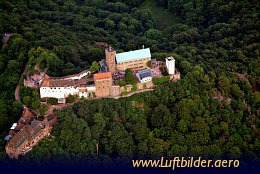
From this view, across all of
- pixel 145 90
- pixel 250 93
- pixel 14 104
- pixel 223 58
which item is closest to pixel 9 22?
pixel 14 104

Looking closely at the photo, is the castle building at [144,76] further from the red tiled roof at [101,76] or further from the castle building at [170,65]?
the red tiled roof at [101,76]

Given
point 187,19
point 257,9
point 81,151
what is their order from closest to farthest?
point 81,151, point 257,9, point 187,19

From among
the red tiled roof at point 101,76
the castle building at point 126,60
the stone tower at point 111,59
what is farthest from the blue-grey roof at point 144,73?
the red tiled roof at point 101,76

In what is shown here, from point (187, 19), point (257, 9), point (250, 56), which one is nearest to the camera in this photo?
point (250, 56)

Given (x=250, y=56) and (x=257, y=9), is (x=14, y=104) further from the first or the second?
(x=257, y=9)

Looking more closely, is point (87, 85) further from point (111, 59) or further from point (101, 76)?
point (111, 59)

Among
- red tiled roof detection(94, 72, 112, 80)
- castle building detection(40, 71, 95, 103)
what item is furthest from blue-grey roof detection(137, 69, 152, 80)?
castle building detection(40, 71, 95, 103)

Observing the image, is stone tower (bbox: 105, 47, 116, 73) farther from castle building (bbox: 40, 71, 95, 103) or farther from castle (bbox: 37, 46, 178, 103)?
castle building (bbox: 40, 71, 95, 103)
